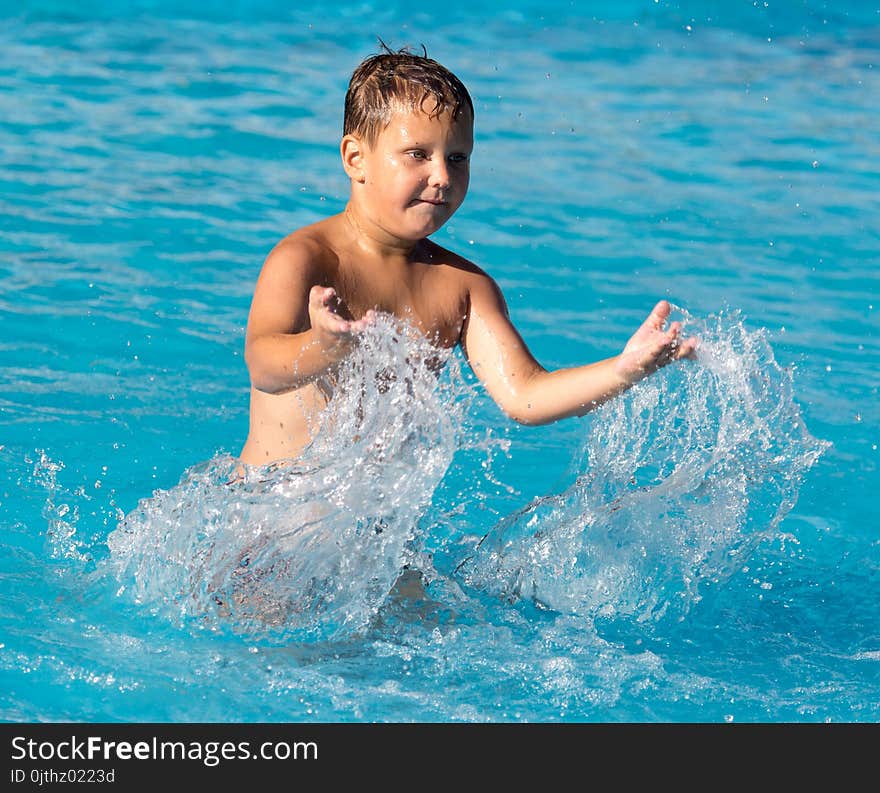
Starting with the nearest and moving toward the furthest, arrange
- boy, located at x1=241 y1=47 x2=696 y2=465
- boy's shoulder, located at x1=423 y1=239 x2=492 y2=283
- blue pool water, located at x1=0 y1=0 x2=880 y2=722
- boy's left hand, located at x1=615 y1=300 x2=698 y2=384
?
1. boy's left hand, located at x1=615 y1=300 x2=698 y2=384
2. boy, located at x1=241 y1=47 x2=696 y2=465
3. blue pool water, located at x1=0 y1=0 x2=880 y2=722
4. boy's shoulder, located at x1=423 y1=239 x2=492 y2=283

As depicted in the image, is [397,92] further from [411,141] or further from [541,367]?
[541,367]

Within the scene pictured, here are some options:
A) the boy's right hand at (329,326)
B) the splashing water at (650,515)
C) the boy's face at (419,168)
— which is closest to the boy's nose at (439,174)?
the boy's face at (419,168)

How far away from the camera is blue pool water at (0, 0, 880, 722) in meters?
3.34

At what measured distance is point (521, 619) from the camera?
3613 millimetres

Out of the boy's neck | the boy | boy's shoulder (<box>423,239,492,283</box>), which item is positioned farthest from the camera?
boy's shoulder (<box>423,239,492,283</box>)

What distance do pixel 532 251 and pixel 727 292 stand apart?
3.27 feet

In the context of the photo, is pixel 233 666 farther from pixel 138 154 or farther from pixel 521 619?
pixel 138 154

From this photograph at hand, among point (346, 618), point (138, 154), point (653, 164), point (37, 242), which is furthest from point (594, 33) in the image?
point (346, 618)

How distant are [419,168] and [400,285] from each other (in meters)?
0.37

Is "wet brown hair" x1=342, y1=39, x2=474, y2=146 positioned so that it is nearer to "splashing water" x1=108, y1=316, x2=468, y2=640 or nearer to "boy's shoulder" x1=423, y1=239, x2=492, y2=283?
"boy's shoulder" x1=423, y1=239, x2=492, y2=283

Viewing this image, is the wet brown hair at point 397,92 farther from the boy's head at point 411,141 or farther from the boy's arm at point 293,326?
the boy's arm at point 293,326

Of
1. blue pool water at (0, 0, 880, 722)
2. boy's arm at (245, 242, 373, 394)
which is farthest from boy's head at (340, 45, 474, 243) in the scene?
blue pool water at (0, 0, 880, 722)

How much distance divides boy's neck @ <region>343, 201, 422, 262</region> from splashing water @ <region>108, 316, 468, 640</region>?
0.72 ft

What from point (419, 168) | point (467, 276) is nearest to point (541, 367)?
point (467, 276)
